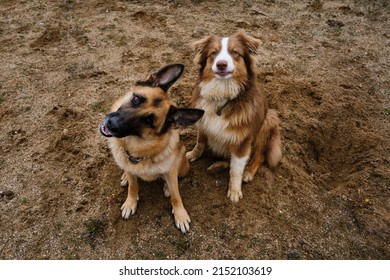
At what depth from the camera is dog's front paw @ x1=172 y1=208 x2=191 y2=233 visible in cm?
318

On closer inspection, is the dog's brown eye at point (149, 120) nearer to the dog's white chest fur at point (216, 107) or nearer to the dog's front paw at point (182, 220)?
the dog's white chest fur at point (216, 107)

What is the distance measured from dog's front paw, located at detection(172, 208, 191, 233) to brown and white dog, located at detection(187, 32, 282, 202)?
590 millimetres

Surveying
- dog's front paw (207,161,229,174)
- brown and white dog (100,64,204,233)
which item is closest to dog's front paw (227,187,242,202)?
dog's front paw (207,161,229,174)

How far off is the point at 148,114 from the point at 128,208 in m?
1.22

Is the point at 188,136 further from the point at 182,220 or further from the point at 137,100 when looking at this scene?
the point at 137,100

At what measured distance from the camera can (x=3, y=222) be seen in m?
3.22

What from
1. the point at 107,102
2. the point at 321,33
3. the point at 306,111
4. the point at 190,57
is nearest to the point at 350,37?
the point at 321,33

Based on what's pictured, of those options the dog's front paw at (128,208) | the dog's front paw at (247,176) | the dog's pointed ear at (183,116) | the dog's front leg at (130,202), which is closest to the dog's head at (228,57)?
the dog's pointed ear at (183,116)

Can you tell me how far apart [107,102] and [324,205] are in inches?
130

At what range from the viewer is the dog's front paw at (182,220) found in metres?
3.18

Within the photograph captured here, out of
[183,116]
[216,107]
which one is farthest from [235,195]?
[183,116]

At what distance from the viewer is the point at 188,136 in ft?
13.9

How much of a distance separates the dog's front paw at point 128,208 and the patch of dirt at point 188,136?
0.32ft
